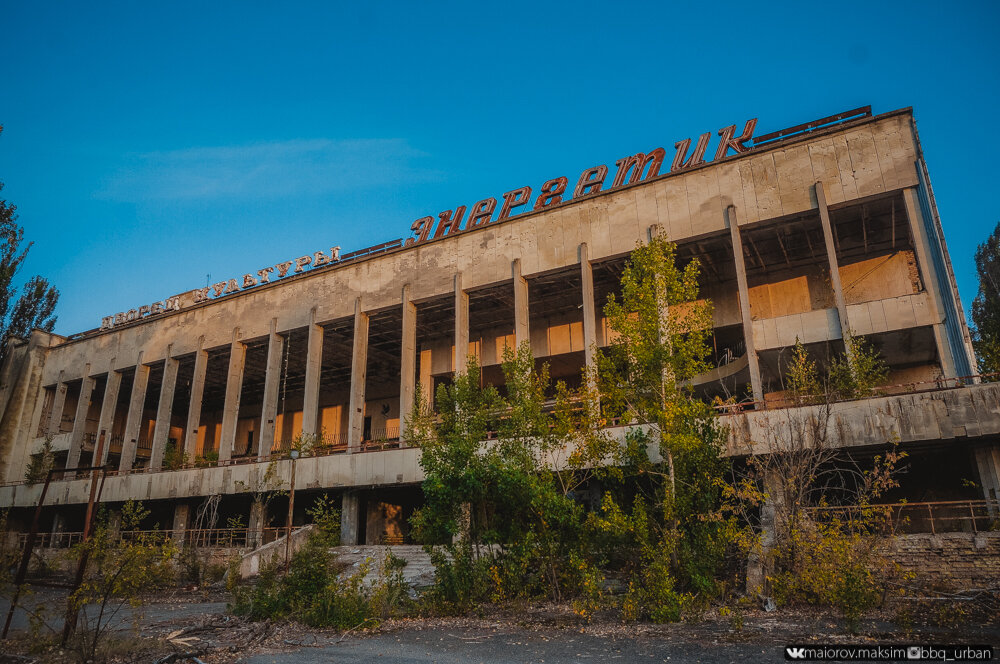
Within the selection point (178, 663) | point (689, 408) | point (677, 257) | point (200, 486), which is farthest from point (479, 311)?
point (178, 663)

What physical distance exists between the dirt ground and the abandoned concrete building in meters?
7.02

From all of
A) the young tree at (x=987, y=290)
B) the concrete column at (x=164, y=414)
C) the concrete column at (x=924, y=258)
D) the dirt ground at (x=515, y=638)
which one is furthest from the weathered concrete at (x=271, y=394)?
the young tree at (x=987, y=290)

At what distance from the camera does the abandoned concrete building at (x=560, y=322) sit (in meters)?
22.6

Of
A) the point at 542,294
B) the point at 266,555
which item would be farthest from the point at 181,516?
the point at 542,294

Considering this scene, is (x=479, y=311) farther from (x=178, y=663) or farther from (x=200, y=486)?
(x=178, y=663)

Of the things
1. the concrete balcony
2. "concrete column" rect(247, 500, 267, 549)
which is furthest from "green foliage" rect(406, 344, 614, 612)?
"concrete column" rect(247, 500, 267, 549)

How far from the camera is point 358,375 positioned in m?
32.4

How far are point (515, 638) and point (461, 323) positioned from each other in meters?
19.4

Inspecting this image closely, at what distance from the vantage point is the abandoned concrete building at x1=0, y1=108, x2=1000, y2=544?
22609mm

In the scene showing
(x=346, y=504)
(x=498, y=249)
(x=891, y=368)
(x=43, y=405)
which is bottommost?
(x=346, y=504)

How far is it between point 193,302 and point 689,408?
36537mm

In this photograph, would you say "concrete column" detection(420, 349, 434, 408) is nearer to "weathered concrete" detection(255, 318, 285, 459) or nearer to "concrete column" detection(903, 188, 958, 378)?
"weathered concrete" detection(255, 318, 285, 459)

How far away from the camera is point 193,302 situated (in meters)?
40.8

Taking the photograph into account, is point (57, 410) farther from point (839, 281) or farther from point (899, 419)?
point (899, 419)
